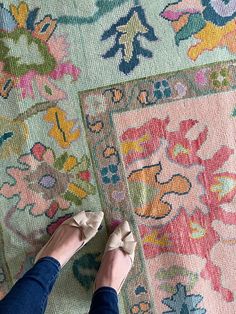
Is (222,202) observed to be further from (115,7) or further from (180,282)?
(115,7)

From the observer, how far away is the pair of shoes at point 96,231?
3.28 ft

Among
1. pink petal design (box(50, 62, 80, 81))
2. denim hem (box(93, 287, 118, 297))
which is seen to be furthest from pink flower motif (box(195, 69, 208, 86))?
denim hem (box(93, 287, 118, 297))

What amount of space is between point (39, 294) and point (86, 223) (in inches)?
7.9

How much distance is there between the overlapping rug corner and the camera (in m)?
1.01

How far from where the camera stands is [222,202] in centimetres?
103

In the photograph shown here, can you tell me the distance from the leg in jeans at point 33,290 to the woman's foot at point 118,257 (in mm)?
110

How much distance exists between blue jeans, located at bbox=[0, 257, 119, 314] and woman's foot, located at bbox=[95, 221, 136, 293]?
0.03 m

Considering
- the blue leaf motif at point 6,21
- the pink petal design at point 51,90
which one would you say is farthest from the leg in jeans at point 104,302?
the blue leaf motif at point 6,21

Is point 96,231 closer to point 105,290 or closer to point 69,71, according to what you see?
point 105,290

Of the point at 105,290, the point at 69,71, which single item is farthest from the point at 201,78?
the point at 105,290

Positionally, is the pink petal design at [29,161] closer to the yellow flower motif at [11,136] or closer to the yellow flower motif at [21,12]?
the yellow flower motif at [11,136]

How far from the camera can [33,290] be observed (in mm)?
883

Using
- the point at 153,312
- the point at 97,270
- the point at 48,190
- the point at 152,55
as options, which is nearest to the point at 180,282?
the point at 153,312

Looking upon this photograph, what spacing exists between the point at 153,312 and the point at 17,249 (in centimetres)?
38
